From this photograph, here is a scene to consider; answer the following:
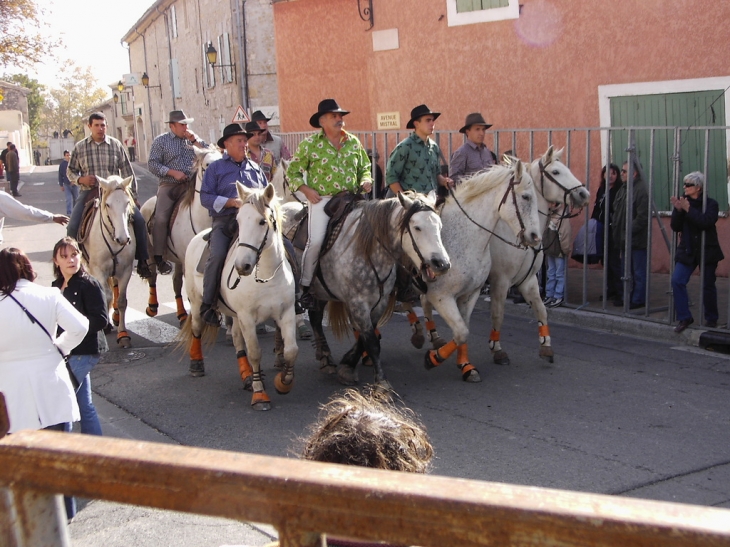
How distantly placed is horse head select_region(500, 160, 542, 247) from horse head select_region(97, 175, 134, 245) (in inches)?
158

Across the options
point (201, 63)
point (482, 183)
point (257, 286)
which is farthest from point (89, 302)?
point (201, 63)

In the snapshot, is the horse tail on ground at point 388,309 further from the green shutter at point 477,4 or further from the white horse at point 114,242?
the green shutter at point 477,4

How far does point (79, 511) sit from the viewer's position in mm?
5062

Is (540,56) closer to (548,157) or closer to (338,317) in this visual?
(548,157)

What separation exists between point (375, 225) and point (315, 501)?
235 inches

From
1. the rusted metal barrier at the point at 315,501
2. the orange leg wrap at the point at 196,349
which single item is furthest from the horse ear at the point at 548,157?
the rusted metal barrier at the point at 315,501

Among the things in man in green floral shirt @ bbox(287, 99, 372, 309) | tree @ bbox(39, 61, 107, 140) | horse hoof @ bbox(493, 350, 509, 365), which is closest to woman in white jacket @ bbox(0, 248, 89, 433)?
man in green floral shirt @ bbox(287, 99, 372, 309)

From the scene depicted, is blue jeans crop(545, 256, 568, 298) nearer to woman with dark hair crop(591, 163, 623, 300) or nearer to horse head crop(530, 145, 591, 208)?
woman with dark hair crop(591, 163, 623, 300)

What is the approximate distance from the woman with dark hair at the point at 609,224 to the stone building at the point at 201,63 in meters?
15.2

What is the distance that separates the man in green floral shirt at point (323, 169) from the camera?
768 centimetres

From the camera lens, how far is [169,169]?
10086mm

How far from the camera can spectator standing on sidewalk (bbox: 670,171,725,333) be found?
8602 mm

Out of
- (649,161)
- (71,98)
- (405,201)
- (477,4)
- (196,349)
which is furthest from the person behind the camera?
(71,98)

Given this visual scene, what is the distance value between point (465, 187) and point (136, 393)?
3.63 metres
